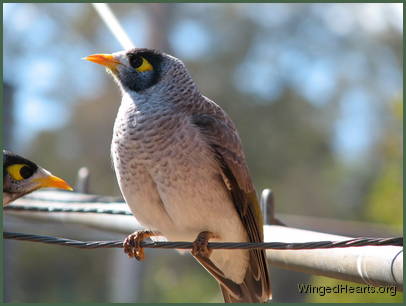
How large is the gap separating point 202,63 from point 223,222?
1816 centimetres

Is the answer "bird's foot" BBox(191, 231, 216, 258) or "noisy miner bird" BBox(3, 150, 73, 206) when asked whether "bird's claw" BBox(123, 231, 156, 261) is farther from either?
"noisy miner bird" BBox(3, 150, 73, 206)

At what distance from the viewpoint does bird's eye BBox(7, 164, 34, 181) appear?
3.14 metres

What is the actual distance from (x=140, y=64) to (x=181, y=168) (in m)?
0.62

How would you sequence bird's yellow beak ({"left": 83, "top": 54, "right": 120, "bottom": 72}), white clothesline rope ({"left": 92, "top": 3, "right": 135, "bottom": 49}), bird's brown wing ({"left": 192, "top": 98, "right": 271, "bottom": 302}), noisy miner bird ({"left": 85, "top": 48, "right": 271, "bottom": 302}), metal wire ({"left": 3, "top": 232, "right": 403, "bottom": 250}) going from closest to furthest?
metal wire ({"left": 3, "top": 232, "right": 403, "bottom": 250}) < noisy miner bird ({"left": 85, "top": 48, "right": 271, "bottom": 302}) < bird's brown wing ({"left": 192, "top": 98, "right": 271, "bottom": 302}) < bird's yellow beak ({"left": 83, "top": 54, "right": 120, "bottom": 72}) < white clothesline rope ({"left": 92, "top": 3, "right": 135, "bottom": 49})

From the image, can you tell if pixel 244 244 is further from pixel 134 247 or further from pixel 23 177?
pixel 23 177

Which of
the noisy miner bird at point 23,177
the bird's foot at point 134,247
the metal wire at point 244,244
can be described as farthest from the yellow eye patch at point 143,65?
the metal wire at point 244,244

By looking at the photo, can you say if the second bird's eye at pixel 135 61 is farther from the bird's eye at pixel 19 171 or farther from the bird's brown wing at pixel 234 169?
the bird's eye at pixel 19 171

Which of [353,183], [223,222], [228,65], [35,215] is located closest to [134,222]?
[223,222]

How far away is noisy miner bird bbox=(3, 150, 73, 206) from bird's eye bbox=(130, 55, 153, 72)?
0.64 metres

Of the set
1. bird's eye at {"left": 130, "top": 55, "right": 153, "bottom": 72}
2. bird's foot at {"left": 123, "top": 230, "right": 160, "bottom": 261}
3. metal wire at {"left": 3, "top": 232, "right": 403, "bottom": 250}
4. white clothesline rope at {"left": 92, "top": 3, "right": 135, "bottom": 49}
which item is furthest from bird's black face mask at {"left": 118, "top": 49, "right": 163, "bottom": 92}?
metal wire at {"left": 3, "top": 232, "right": 403, "bottom": 250}

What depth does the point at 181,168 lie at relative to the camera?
3.05 metres

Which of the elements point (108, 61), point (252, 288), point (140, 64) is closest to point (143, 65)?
point (140, 64)

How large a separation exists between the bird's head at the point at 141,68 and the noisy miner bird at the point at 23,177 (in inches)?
22.4

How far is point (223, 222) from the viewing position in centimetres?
321
